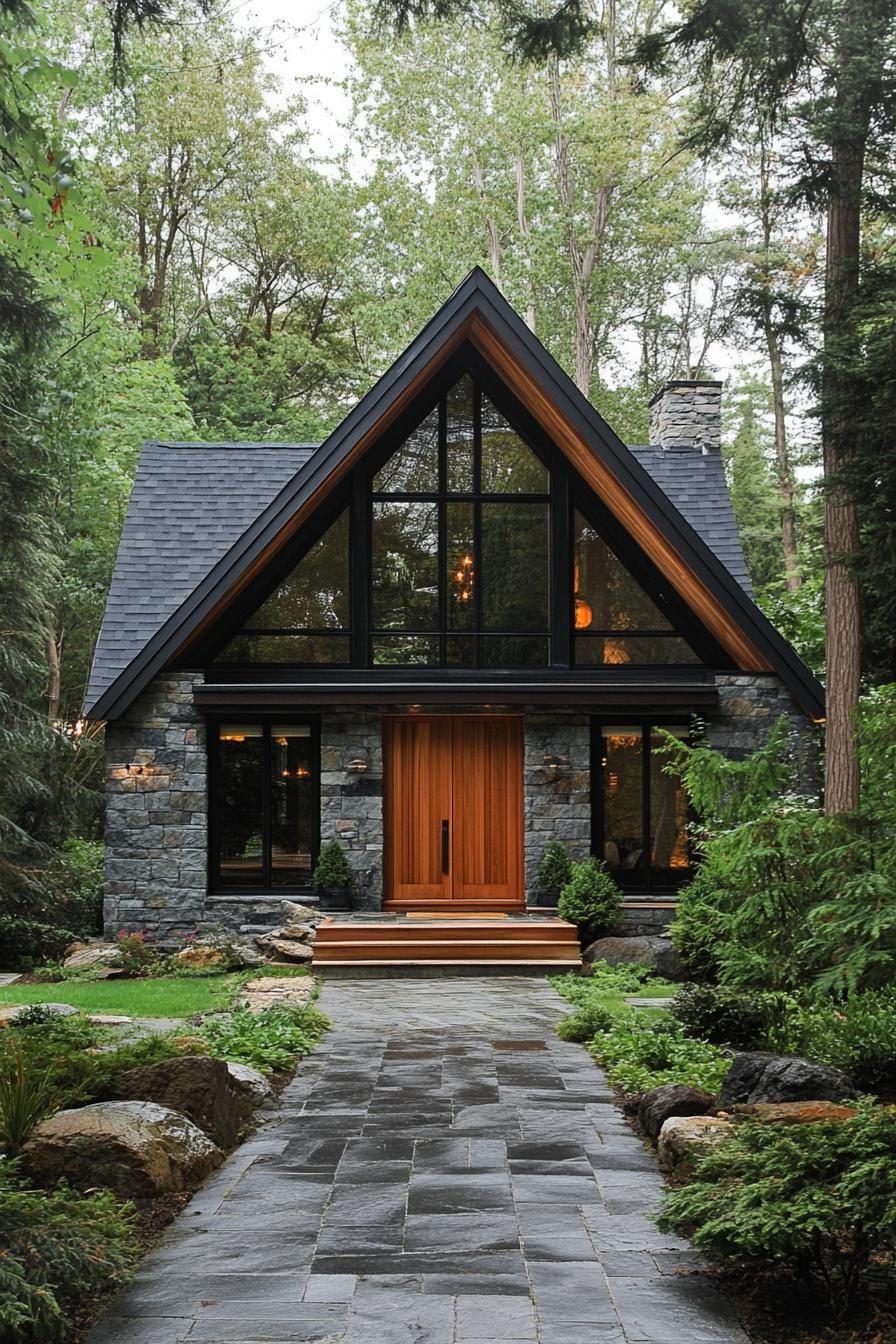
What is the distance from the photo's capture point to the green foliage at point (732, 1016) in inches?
317

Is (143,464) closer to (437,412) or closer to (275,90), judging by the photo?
(437,412)

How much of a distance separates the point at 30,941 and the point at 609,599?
7.44 metres

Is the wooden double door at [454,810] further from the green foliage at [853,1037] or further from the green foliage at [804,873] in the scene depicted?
the green foliage at [853,1037]

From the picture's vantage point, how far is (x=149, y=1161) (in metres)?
5.35

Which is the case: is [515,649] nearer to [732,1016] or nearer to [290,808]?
[290,808]

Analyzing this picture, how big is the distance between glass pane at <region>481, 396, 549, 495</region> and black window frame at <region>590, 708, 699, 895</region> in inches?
109

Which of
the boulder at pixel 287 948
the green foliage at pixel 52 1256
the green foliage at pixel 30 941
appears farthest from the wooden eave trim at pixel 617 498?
the green foliage at pixel 52 1256

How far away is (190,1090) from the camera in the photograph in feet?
20.0

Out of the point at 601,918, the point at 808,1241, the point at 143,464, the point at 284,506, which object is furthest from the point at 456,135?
the point at 808,1241

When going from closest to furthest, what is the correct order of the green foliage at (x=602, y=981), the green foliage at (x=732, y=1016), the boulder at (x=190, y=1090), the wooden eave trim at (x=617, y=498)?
the boulder at (x=190, y=1090)
the green foliage at (x=732, y=1016)
the green foliage at (x=602, y=981)
the wooden eave trim at (x=617, y=498)

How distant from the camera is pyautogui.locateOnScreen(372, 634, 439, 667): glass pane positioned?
14492 mm

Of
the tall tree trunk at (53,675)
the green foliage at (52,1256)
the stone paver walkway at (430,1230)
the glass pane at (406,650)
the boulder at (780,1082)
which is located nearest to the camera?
the green foliage at (52,1256)

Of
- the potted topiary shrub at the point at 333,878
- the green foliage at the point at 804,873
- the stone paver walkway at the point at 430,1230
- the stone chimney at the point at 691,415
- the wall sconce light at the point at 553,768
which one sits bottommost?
the stone paver walkway at the point at 430,1230

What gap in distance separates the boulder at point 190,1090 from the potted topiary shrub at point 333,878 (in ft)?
25.2
